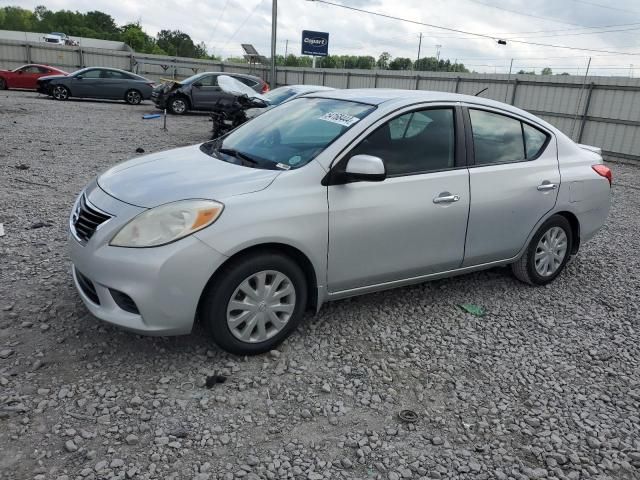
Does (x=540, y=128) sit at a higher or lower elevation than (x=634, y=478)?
higher

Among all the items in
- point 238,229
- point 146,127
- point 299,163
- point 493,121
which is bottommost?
point 146,127

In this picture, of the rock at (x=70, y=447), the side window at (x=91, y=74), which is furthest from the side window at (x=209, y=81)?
the rock at (x=70, y=447)

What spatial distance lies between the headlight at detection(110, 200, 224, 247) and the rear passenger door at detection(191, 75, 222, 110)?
54.9 feet

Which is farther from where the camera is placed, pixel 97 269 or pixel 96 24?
pixel 96 24

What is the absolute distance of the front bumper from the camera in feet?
9.69

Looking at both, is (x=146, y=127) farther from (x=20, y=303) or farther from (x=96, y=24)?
(x=96, y=24)

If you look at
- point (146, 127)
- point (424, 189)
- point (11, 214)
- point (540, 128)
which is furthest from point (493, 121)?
point (146, 127)

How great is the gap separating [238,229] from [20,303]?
1957 millimetres

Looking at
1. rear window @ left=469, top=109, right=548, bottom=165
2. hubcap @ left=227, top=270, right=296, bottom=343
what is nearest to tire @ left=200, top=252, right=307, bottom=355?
hubcap @ left=227, top=270, right=296, bottom=343

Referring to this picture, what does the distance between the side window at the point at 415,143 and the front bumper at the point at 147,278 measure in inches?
51.9

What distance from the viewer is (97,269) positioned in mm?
3066

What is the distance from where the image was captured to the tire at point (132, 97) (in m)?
21.9

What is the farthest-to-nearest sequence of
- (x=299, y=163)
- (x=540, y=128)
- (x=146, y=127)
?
(x=146, y=127), (x=540, y=128), (x=299, y=163)

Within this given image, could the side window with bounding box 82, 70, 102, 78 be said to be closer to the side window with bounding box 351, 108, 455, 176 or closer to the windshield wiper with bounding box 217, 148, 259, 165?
the windshield wiper with bounding box 217, 148, 259, 165
